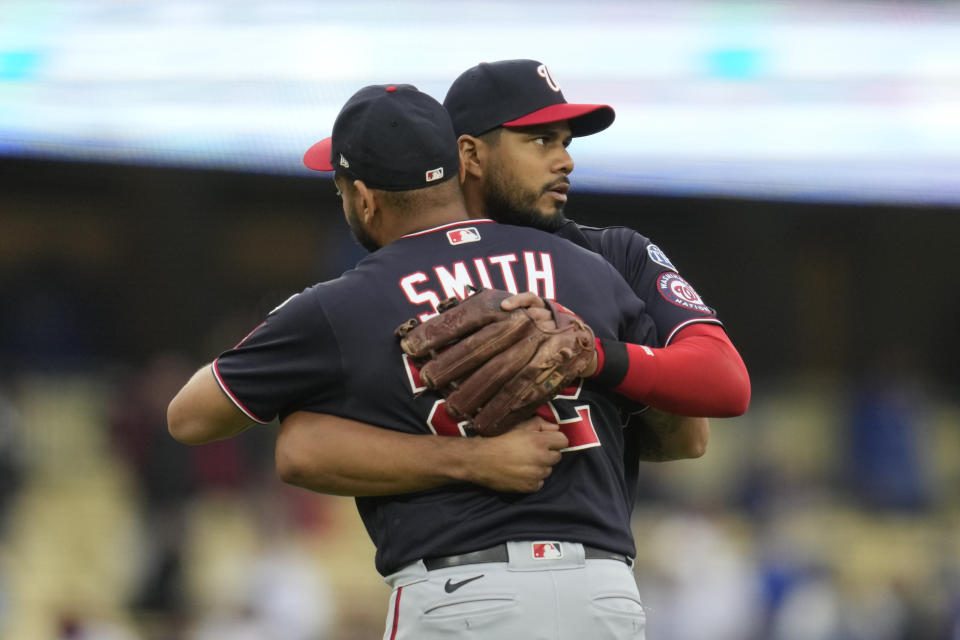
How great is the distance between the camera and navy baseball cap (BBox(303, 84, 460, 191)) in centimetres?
226

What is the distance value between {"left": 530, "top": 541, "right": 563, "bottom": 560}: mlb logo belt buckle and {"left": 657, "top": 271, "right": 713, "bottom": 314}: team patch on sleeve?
53 centimetres

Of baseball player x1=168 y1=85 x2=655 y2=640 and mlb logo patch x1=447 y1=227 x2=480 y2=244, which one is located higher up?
mlb logo patch x1=447 y1=227 x2=480 y2=244

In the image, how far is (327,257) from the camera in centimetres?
992

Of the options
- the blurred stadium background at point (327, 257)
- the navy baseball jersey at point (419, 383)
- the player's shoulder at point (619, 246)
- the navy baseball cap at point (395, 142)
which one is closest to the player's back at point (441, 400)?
the navy baseball jersey at point (419, 383)

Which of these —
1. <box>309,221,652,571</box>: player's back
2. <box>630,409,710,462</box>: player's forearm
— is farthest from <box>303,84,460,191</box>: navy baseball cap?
<box>630,409,710,462</box>: player's forearm

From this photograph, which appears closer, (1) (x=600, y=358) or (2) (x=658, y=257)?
(1) (x=600, y=358)

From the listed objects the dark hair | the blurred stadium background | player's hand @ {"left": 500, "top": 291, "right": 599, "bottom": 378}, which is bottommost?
the blurred stadium background

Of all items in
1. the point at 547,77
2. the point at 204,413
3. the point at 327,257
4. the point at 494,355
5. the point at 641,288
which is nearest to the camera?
the point at 494,355

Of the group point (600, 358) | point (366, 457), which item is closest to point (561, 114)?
point (600, 358)

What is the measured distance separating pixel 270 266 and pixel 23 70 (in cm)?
264

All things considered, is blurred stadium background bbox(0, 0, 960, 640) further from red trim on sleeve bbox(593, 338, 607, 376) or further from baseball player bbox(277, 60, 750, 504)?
red trim on sleeve bbox(593, 338, 607, 376)

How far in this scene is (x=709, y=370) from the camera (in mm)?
2266

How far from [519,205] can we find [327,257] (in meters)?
7.50

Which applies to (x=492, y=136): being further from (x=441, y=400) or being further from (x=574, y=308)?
(x=441, y=400)
